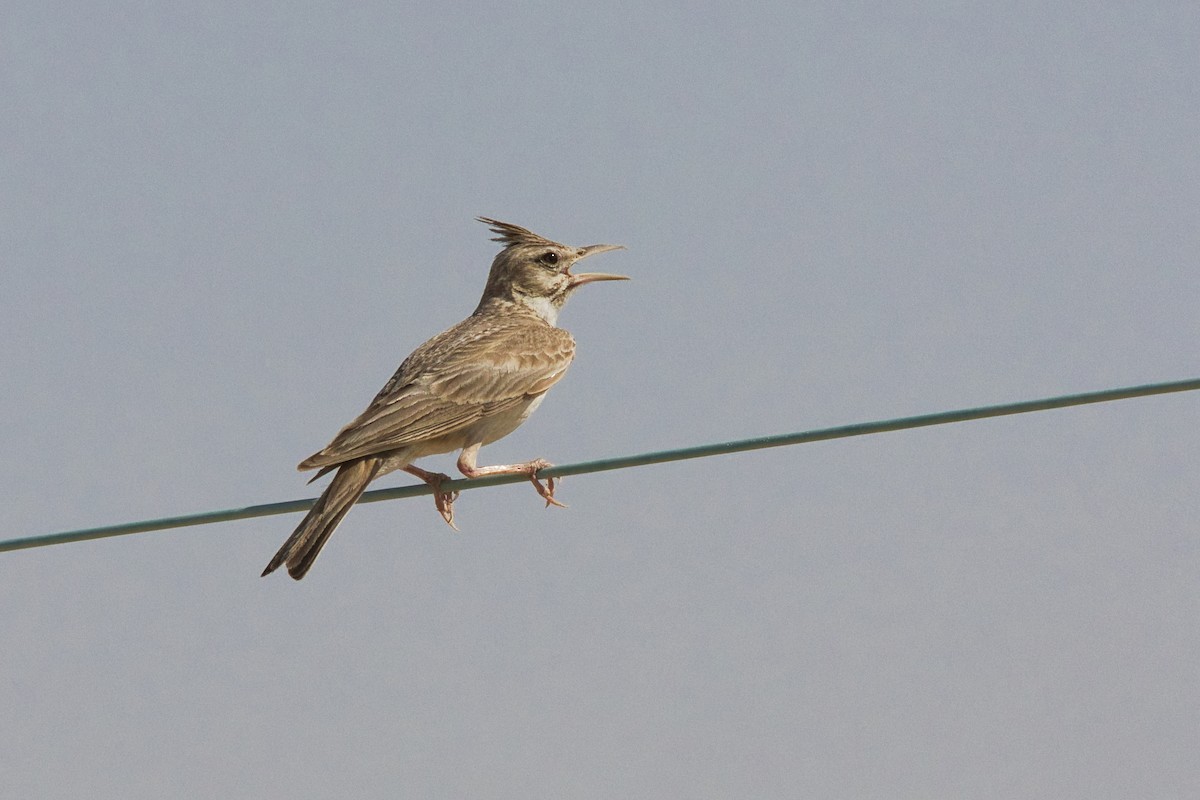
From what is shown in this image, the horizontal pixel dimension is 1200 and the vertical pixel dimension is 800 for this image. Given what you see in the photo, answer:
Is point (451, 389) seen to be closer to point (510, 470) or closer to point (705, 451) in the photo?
point (510, 470)

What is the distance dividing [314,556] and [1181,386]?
478cm

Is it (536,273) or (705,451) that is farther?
(536,273)

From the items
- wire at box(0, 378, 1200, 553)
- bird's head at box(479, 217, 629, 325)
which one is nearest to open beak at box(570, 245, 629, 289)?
bird's head at box(479, 217, 629, 325)

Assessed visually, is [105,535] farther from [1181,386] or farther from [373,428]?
[1181,386]

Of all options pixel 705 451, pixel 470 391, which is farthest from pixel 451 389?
pixel 705 451

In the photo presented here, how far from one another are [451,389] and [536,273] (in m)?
2.09

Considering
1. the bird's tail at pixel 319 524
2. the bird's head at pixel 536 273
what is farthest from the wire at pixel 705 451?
the bird's head at pixel 536 273

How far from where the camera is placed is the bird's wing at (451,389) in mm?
9414

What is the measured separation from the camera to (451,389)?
10.1 meters

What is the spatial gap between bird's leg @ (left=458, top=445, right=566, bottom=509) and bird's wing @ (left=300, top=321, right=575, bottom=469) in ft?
0.73

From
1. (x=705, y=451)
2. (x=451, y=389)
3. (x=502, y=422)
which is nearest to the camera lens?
(x=705, y=451)

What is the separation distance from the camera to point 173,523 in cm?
702

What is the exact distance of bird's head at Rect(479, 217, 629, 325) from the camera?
39.3 feet

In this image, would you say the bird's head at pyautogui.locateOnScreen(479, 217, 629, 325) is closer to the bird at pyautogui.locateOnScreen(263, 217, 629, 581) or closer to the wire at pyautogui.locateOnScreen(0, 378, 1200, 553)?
the bird at pyautogui.locateOnScreen(263, 217, 629, 581)
